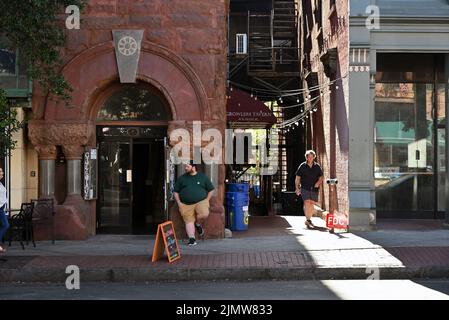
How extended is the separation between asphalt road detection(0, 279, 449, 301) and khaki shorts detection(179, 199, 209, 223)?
10.2ft

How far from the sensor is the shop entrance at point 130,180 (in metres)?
15.2

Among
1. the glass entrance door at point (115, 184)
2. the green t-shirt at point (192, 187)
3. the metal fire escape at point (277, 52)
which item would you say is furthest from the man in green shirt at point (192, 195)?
the metal fire escape at point (277, 52)

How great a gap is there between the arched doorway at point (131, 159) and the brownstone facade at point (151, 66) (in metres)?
0.60

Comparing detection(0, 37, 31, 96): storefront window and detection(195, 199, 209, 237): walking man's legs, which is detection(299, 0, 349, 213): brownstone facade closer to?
detection(195, 199, 209, 237): walking man's legs

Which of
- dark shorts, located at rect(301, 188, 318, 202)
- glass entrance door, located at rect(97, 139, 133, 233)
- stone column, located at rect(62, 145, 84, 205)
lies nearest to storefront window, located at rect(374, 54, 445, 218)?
dark shorts, located at rect(301, 188, 318, 202)

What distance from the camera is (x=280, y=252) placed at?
491 inches

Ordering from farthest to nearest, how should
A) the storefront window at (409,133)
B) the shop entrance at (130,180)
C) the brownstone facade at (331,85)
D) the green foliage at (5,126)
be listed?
the storefront window at (409,133) → the brownstone facade at (331,85) → the shop entrance at (130,180) → the green foliage at (5,126)

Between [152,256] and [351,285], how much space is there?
363cm

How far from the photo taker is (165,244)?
11438 millimetres

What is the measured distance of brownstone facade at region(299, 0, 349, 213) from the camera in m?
15.6

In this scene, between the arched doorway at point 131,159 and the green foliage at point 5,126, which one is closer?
the green foliage at point 5,126

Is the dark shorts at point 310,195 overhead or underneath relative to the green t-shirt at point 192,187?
underneath

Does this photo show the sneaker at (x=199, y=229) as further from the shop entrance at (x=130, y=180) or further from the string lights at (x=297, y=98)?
the string lights at (x=297, y=98)

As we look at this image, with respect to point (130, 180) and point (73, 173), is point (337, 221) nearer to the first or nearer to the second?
point (130, 180)
